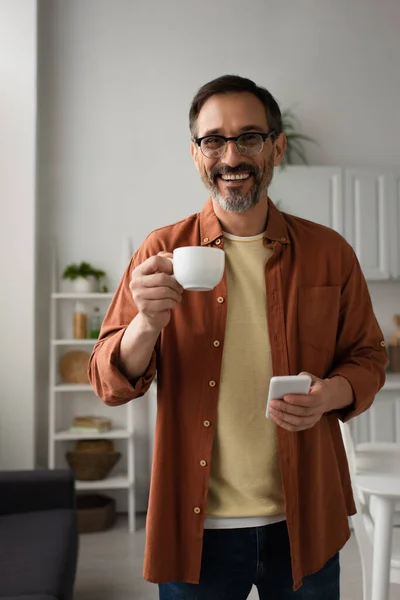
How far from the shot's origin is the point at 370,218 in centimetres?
426

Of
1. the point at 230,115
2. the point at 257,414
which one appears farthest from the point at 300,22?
the point at 257,414

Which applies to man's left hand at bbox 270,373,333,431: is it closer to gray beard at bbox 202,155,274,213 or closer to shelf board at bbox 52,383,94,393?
gray beard at bbox 202,155,274,213

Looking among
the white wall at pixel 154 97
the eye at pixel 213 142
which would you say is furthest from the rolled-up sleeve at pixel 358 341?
the white wall at pixel 154 97

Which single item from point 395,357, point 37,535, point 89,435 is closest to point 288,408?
point 37,535

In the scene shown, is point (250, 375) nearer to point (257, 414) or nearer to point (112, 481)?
point (257, 414)

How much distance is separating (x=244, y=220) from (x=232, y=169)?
12cm

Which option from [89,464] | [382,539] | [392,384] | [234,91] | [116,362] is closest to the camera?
[116,362]

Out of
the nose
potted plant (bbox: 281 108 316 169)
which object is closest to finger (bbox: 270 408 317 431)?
the nose

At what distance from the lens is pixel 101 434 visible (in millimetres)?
4188

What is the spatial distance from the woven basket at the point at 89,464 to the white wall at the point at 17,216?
32 centimetres

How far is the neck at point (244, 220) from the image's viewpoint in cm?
136

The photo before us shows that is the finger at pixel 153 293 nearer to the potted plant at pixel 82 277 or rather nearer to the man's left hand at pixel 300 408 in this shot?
the man's left hand at pixel 300 408

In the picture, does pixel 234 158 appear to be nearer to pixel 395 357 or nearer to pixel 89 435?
pixel 89 435

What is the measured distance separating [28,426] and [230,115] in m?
3.34
